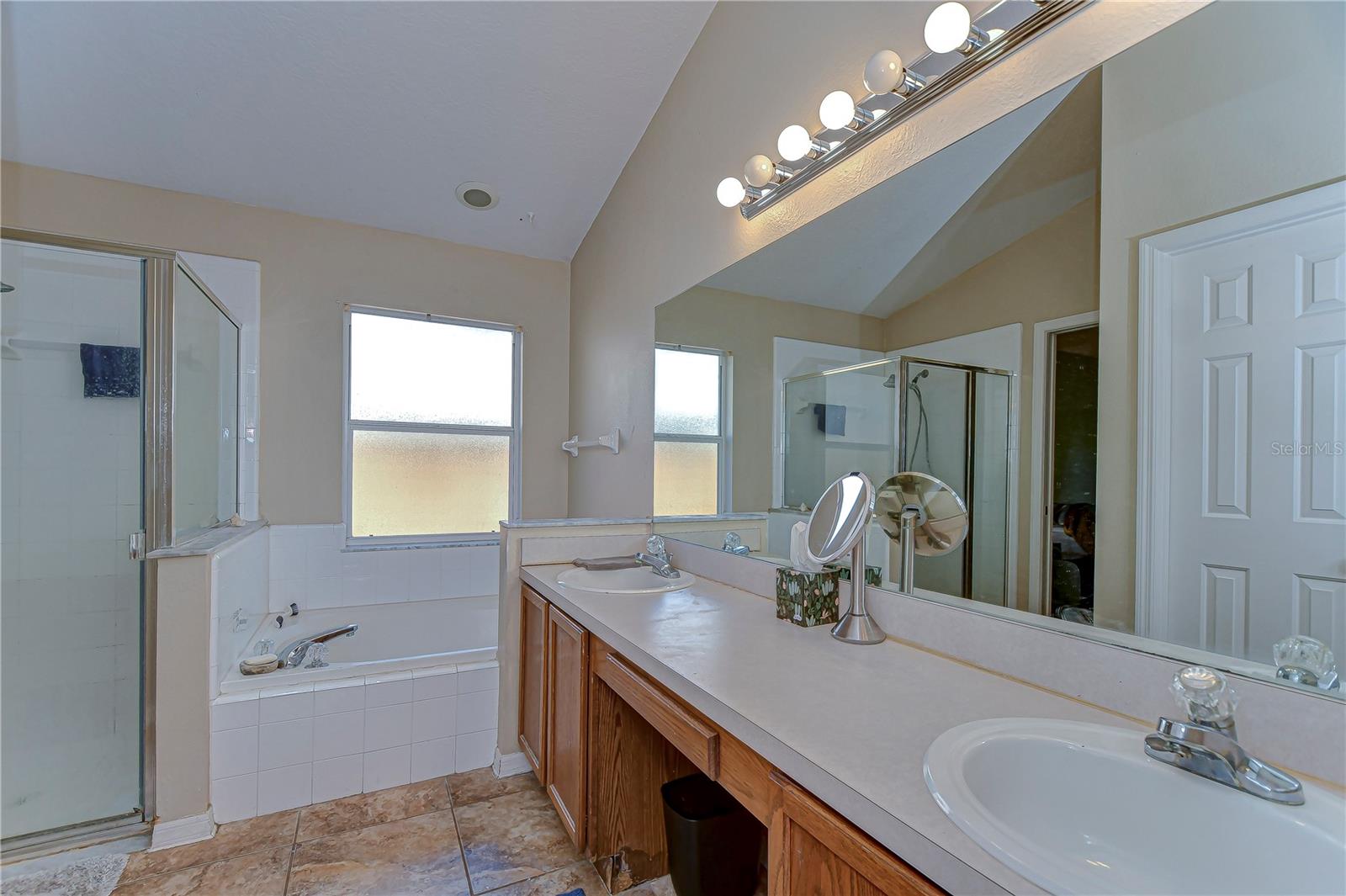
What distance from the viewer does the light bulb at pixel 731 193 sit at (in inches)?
71.5

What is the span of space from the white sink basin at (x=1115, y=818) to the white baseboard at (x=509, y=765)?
1899 millimetres

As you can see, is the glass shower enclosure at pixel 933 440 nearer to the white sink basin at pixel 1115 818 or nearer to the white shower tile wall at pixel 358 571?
the white sink basin at pixel 1115 818

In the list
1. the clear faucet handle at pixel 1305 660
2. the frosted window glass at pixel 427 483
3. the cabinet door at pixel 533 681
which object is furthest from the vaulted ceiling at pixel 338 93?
the clear faucet handle at pixel 1305 660

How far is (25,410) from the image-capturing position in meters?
1.85

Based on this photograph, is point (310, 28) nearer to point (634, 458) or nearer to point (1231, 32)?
point (634, 458)

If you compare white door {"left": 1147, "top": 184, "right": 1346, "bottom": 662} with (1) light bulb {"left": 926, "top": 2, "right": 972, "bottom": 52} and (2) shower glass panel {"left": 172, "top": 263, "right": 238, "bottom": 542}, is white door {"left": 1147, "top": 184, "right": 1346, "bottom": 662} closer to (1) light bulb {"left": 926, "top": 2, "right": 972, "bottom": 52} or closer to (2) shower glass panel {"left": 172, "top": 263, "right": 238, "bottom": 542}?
(1) light bulb {"left": 926, "top": 2, "right": 972, "bottom": 52}

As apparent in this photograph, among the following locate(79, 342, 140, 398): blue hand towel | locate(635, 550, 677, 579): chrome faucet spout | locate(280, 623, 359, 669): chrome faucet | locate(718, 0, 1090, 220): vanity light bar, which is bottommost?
locate(280, 623, 359, 669): chrome faucet

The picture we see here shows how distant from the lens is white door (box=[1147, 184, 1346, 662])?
0.68 metres

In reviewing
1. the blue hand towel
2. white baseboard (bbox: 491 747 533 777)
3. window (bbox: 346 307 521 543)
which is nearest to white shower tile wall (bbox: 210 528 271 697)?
window (bbox: 346 307 521 543)

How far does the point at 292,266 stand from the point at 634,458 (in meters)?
2.02

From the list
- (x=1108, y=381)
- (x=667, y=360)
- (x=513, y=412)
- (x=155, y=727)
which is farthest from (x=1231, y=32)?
(x=513, y=412)

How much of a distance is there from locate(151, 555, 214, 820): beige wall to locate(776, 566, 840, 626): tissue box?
189 cm

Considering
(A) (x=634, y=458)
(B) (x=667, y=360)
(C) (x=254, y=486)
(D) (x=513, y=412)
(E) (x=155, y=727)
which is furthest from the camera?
(D) (x=513, y=412)

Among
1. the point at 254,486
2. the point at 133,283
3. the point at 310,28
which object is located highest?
the point at 310,28
